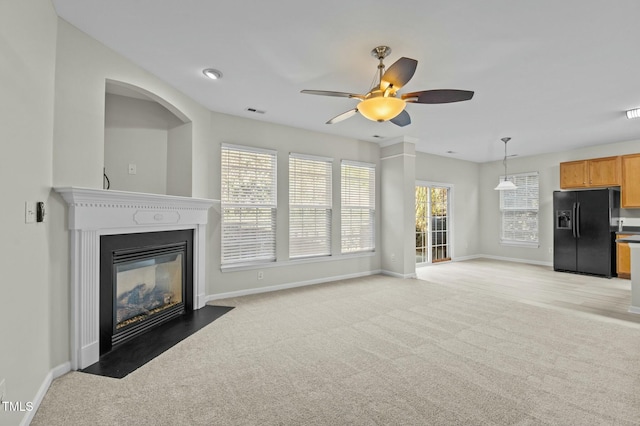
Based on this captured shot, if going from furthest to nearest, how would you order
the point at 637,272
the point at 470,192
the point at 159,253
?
the point at 470,192 < the point at 637,272 < the point at 159,253

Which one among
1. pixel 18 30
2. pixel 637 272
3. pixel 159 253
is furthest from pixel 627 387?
pixel 18 30

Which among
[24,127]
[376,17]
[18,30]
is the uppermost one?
[376,17]

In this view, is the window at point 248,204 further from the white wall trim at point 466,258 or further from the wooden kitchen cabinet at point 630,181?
the wooden kitchen cabinet at point 630,181

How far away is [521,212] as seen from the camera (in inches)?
306

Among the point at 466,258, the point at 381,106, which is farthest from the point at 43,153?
the point at 466,258

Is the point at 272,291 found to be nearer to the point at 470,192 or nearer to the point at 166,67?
the point at 166,67

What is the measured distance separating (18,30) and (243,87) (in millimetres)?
2059

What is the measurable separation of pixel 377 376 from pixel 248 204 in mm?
3117

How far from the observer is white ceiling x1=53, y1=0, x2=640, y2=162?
2215 millimetres

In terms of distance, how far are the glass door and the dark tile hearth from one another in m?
5.22

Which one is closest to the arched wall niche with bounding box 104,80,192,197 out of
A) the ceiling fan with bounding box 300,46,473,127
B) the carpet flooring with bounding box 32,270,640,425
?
the carpet flooring with bounding box 32,270,640,425

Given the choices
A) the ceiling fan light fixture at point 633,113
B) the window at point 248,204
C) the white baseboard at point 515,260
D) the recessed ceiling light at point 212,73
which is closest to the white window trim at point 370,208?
the window at point 248,204

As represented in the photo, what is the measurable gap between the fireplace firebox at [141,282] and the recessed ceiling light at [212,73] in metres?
1.85

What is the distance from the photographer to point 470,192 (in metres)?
8.42
